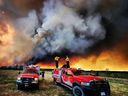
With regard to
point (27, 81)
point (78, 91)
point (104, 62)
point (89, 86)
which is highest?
point (104, 62)

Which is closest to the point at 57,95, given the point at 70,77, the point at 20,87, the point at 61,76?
the point at 70,77

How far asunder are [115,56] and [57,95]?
88.9 ft

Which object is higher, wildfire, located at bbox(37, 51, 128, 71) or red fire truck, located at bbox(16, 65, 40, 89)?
wildfire, located at bbox(37, 51, 128, 71)

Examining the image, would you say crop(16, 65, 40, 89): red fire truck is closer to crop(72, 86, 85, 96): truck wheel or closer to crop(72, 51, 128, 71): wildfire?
crop(72, 86, 85, 96): truck wheel

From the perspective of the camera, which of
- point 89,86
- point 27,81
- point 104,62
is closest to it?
point 89,86

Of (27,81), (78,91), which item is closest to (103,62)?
(27,81)

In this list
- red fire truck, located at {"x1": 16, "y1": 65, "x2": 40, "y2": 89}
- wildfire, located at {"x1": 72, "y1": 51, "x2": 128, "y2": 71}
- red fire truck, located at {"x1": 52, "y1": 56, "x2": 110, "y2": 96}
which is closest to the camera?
red fire truck, located at {"x1": 52, "y1": 56, "x2": 110, "y2": 96}

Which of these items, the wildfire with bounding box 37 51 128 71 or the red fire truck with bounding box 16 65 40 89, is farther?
the wildfire with bounding box 37 51 128 71

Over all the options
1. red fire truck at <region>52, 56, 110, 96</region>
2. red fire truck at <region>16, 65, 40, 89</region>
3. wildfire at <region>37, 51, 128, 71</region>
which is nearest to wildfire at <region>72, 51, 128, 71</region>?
wildfire at <region>37, 51, 128, 71</region>

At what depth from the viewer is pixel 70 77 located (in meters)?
15.7

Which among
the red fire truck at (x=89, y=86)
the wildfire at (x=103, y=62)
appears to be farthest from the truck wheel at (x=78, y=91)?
the wildfire at (x=103, y=62)

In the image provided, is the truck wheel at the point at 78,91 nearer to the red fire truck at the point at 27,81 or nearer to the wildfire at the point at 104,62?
the red fire truck at the point at 27,81

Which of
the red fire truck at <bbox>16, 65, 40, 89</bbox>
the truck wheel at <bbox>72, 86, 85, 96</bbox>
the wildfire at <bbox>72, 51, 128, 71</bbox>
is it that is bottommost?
the truck wheel at <bbox>72, 86, 85, 96</bbox>

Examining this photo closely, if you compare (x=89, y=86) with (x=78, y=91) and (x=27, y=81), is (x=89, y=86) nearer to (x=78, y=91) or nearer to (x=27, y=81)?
(x=78, y=91)
